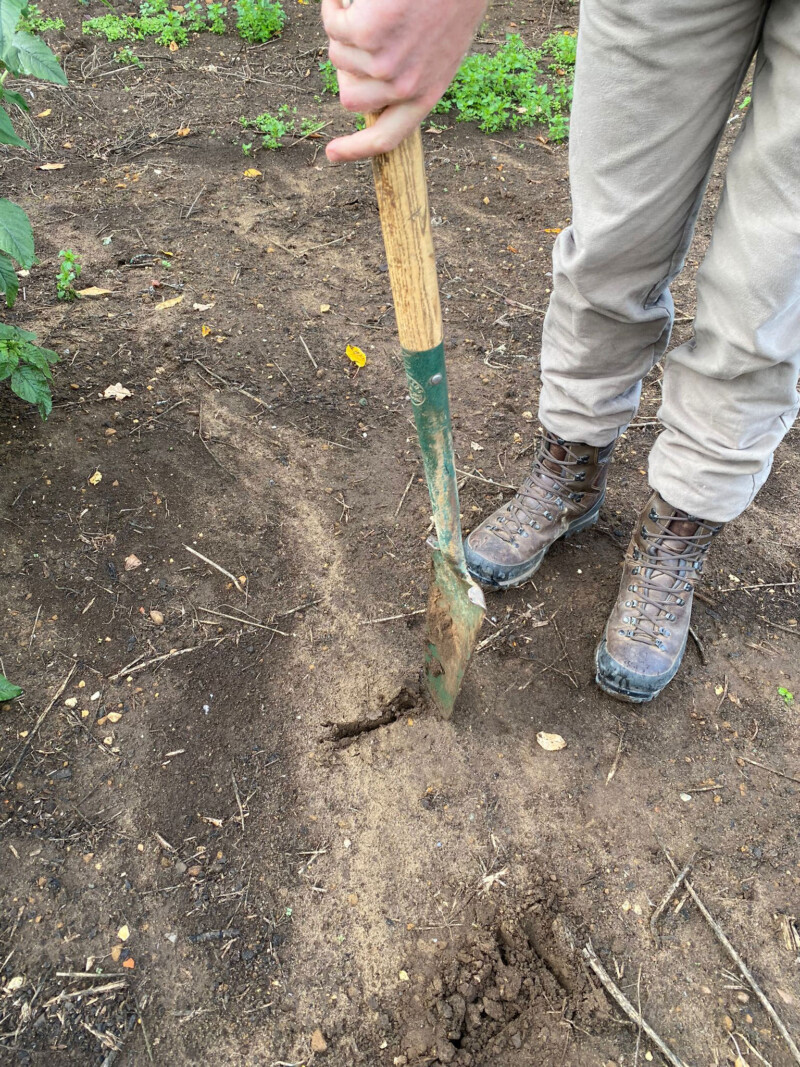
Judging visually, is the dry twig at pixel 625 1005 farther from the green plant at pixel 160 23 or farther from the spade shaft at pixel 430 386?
the green plant at pixel 160 23

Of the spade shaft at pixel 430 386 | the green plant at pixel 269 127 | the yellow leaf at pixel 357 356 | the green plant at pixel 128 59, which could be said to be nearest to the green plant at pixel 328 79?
the green plant at pixel 269 127

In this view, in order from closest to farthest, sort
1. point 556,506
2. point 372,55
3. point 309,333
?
point 372,55 → point 556,506 → point 309,333

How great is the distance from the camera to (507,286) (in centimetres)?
325

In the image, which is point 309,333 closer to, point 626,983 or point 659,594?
point 659,594

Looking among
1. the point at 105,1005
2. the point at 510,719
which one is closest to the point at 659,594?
the point at 510,719

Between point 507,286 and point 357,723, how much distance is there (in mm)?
2188

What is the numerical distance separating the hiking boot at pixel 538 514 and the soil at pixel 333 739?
0.36 ft

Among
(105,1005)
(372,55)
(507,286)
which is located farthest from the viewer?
(507,286)

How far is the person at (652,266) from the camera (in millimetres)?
1062

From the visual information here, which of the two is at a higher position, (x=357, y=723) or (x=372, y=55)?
(x=372, y=55)

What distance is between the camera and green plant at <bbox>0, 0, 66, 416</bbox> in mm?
1701

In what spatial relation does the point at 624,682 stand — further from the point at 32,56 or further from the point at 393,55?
the point at 32,56

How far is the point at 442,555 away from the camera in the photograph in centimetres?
167

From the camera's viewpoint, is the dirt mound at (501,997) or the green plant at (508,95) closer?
the dirt mound at (501,997)
